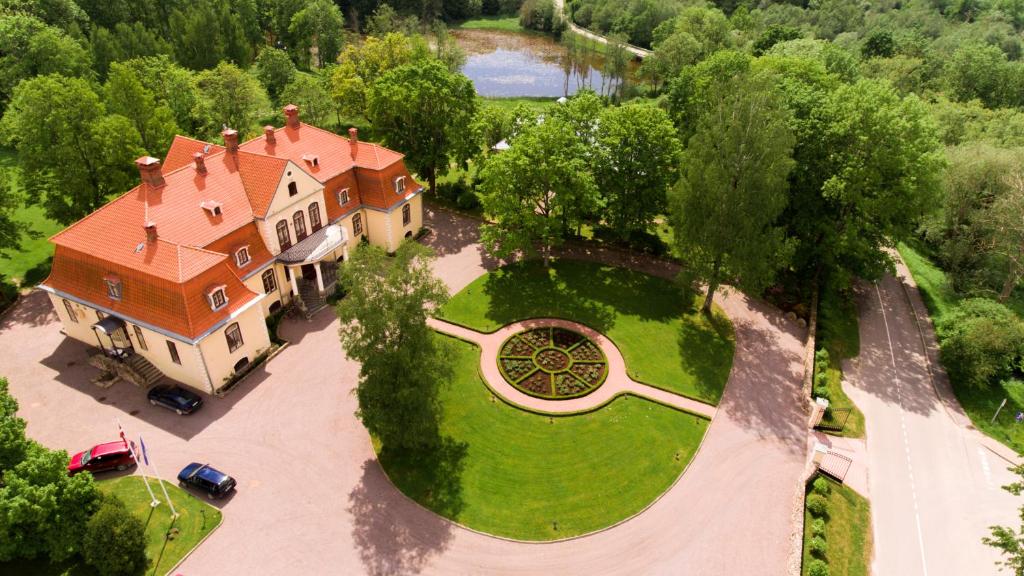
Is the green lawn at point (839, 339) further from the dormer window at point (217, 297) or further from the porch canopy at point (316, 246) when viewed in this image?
the dormer window at point (217, 297)

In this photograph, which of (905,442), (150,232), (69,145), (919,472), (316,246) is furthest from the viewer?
(316,246)

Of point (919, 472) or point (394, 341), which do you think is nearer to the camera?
point (394, 341)

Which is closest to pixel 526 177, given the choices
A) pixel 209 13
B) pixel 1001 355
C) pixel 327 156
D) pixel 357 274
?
pixel 327 156

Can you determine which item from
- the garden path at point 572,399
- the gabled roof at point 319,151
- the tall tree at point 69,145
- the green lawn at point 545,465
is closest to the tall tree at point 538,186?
the garden path at point 572,399

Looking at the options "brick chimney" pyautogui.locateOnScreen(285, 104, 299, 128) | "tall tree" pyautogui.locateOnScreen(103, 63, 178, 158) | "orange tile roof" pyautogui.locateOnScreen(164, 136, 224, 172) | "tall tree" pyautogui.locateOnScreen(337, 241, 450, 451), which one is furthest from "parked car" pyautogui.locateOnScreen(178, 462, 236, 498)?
"tall tree" pyautogui.locateOnScreen(103, 63, 178, 158)

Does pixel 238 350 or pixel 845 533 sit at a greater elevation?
pixel 238 350

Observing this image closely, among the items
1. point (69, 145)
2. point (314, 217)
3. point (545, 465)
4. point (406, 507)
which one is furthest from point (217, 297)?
point (545, 465)

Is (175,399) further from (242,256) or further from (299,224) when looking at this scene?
(299,224)

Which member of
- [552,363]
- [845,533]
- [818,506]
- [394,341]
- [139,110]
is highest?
[139,110]

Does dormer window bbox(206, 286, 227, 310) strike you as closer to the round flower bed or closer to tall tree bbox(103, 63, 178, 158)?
the round flower bed
